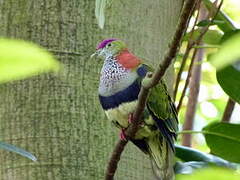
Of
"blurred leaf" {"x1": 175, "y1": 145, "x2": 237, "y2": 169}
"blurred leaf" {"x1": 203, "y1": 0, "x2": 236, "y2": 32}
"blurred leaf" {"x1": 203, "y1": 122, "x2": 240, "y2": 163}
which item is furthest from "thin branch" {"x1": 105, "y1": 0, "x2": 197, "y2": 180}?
"blurred leaf" {"x1": 203, "y1": 0, "x2": 236, "y2": 32}

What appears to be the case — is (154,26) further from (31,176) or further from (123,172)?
(31,176)

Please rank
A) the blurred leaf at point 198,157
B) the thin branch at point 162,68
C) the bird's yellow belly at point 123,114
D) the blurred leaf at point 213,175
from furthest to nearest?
the blurred leaf at point 198,157, the bird's yellow belly at point 123,114, the thin branch at point 162,68, the blurred leaf at point 213,175

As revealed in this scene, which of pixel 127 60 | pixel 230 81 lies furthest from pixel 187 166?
pixel 127 60

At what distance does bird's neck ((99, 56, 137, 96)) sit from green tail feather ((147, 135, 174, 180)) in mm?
173

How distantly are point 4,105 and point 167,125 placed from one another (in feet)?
1.47

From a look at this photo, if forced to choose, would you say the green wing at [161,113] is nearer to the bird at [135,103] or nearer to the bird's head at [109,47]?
the bird at [135,103]

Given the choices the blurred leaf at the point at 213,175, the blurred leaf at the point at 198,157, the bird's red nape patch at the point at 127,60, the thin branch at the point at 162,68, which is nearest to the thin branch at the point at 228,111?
the blurred leaf at the point at 198,157

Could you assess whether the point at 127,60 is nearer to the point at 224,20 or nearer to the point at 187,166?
the point at 187,166

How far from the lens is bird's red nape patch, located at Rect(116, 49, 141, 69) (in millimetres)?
1409

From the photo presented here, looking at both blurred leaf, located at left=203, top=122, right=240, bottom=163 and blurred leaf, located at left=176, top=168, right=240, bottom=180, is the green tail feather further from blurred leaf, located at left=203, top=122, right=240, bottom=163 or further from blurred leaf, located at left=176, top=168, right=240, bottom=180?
blurred leaf, located at left=176, top=168, right=240, bottom=180

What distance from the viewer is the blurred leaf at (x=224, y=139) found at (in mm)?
1626

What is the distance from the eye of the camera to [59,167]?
1332 mm

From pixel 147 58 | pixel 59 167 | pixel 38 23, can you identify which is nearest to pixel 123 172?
pixel 59 167

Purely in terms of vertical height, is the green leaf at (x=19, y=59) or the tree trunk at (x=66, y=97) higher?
the green leaf at (x=19, y=59)
